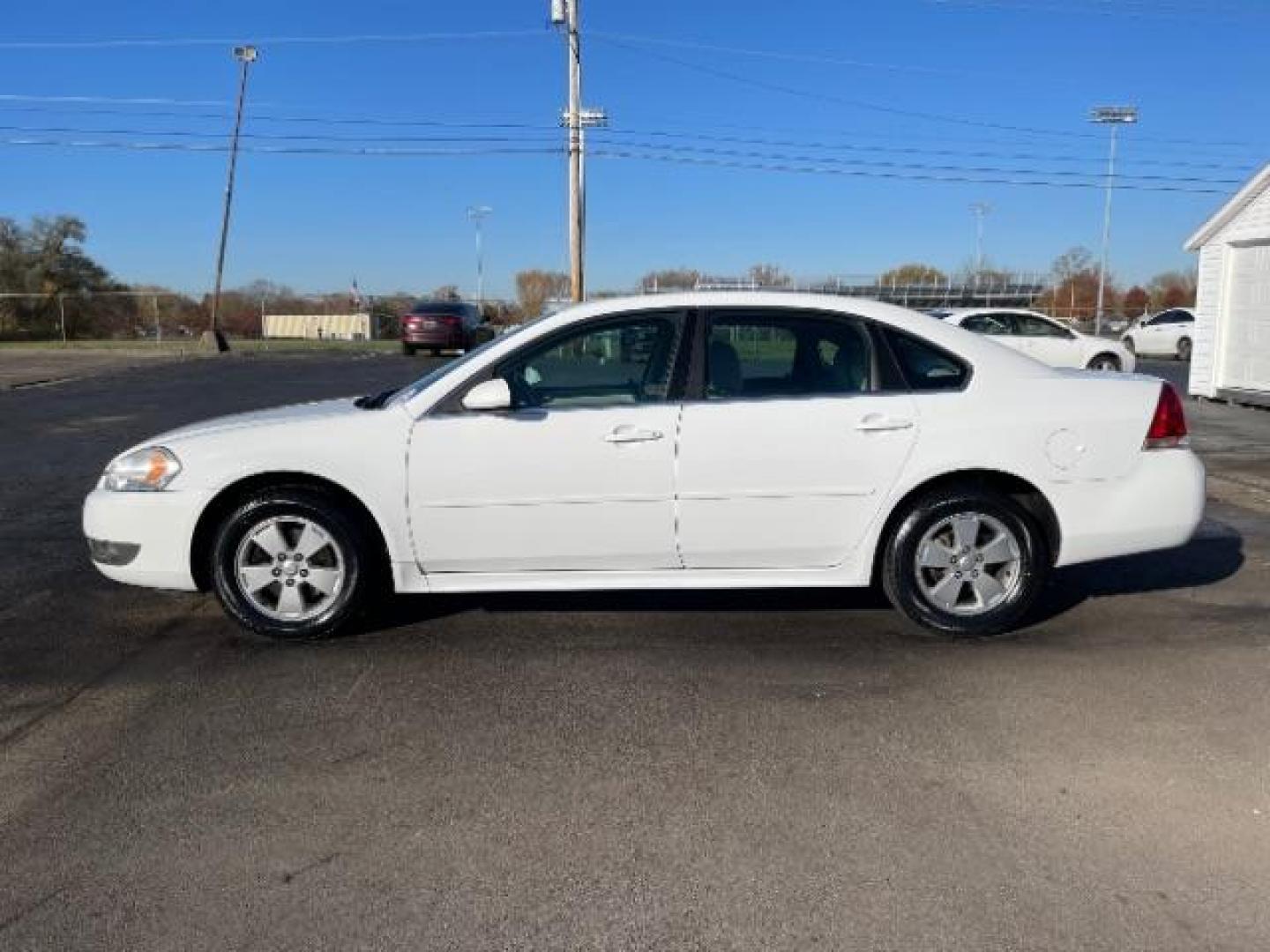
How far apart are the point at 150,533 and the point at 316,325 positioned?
57.9m

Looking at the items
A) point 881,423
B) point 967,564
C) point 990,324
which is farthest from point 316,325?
point 967,564

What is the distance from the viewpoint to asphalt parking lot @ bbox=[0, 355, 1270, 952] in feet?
8.75

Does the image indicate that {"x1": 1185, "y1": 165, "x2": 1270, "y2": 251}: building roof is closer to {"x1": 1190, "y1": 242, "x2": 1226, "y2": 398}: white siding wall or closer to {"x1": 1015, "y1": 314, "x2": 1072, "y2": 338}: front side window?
{"x1": 1190, "y1": 242, "x2": 1226, "y2": 398}: white siding wall

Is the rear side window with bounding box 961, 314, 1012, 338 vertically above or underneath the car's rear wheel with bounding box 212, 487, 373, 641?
above

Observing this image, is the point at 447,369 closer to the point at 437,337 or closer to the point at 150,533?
the point at 150,533

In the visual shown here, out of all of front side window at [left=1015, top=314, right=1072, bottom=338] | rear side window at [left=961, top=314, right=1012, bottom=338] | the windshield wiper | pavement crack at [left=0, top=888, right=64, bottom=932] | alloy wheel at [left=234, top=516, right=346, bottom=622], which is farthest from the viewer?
front side window at [left=1015, top=314, right=1072, bottom=338]

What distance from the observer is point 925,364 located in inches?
192

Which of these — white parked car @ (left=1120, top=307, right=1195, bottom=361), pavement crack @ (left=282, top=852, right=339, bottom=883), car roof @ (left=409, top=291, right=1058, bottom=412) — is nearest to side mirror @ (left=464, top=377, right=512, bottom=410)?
car roof @ (left=409, top=291, right=1058, bottom=412)

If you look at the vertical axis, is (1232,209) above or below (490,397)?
above

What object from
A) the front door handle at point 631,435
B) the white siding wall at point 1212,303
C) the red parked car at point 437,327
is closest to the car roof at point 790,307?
the front door handle at point 631,435

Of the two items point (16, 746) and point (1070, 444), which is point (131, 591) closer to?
point (16, 746)

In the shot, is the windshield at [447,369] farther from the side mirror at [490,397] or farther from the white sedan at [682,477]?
the side mirror at [490,397]

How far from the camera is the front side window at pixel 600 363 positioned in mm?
4832

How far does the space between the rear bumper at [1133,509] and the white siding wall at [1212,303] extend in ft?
46.8
